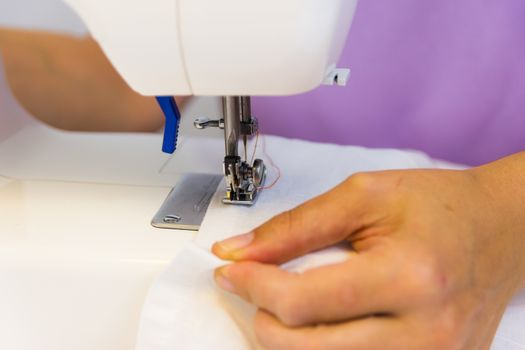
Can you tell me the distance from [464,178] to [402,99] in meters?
0.46

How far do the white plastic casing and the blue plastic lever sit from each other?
70mm

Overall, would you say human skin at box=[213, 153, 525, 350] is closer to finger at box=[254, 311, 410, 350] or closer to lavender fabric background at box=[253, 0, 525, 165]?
finger at box=[254, 311, 410, 350]

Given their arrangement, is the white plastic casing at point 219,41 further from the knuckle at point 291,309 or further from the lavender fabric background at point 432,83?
the lavender fabric background at point 432,83

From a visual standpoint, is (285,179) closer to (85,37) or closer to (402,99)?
(402,99)

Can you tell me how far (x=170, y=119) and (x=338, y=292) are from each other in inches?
10.6

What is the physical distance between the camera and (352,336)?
0.35 metres

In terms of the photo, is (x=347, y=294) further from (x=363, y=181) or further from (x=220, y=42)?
(x=220, y=42)

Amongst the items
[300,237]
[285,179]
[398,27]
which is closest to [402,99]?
[398,27]

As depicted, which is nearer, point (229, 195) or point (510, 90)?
point (229, 195)

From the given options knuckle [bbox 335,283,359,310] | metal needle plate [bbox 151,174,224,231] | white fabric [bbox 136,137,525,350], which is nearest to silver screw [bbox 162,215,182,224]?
metal needle plate [bbox 151,174,224,231]

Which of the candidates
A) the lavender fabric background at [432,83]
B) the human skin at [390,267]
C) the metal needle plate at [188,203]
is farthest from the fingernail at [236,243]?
the lavender fabric background at [432,83]

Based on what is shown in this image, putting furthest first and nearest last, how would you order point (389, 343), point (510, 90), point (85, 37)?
point (85, 37), point (510, 90), point (389, 343)

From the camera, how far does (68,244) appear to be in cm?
50

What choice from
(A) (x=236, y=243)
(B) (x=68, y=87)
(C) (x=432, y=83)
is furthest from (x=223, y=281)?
(B) (x=68, y=87)
